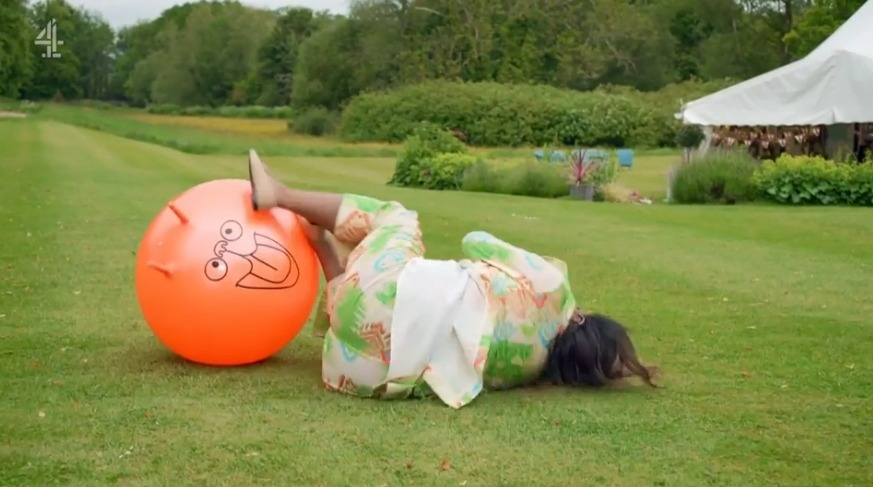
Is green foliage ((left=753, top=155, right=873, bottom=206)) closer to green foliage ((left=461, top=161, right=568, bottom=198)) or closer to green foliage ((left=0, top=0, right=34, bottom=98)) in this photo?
green foliage ((left=461, top=161, right=568, bottom=198))

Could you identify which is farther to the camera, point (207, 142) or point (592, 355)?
point (207, 142)

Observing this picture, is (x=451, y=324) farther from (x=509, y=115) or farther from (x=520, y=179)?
(x=509, y=115)

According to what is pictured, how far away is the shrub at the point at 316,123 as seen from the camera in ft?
184

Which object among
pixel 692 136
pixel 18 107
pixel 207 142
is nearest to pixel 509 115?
pixel 207 142

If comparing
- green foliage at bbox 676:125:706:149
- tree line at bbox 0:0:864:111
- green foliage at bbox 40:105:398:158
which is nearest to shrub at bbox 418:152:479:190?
green foliage at bbox 676:125:706:149

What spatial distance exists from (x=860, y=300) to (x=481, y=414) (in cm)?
473

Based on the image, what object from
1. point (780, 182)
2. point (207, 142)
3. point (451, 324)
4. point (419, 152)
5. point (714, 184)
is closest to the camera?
point (451, 324)

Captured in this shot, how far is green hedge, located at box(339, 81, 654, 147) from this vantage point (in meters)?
45.8

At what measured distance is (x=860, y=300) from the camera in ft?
29.1

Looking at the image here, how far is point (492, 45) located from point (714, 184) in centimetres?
3563

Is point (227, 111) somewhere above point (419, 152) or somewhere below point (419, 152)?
below

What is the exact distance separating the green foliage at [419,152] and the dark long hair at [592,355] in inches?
773

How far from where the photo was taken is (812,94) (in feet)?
76.8

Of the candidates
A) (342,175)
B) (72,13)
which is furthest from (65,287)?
(72,13)
